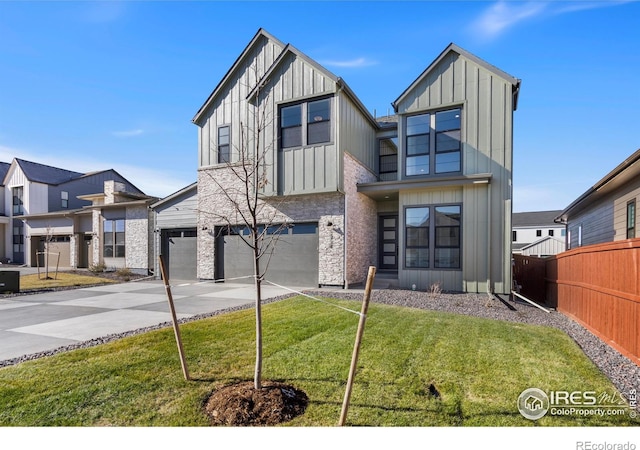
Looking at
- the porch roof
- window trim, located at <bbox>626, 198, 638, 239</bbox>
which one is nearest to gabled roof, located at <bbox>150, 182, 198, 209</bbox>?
the porch roof

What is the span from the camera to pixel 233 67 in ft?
44.3

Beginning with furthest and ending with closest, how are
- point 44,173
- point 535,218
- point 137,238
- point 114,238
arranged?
point 535,218 < point 44,173 < point 114,238 < point 137,238

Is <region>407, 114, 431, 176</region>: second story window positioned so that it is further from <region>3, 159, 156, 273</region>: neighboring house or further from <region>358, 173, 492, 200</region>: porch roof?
<region>3, 159, 156, 273</region>: neighboring house

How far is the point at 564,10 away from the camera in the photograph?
664 cm

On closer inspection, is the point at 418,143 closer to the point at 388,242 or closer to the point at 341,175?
the point at 341,175

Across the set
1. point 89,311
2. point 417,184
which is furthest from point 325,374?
point 417,184

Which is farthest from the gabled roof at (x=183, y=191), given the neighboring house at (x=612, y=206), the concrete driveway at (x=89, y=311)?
the neighboring house at (x=612, y=206)

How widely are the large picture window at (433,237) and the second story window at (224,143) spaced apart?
7977 millimetres

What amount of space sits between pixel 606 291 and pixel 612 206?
691cm

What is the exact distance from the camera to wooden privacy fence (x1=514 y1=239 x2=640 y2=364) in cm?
472

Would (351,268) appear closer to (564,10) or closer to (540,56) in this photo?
(540,56)

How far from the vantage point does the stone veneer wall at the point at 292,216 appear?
37.8 ft

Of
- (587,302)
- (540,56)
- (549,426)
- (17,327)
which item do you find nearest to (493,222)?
(587,302)

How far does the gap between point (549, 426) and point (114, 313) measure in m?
8.46
